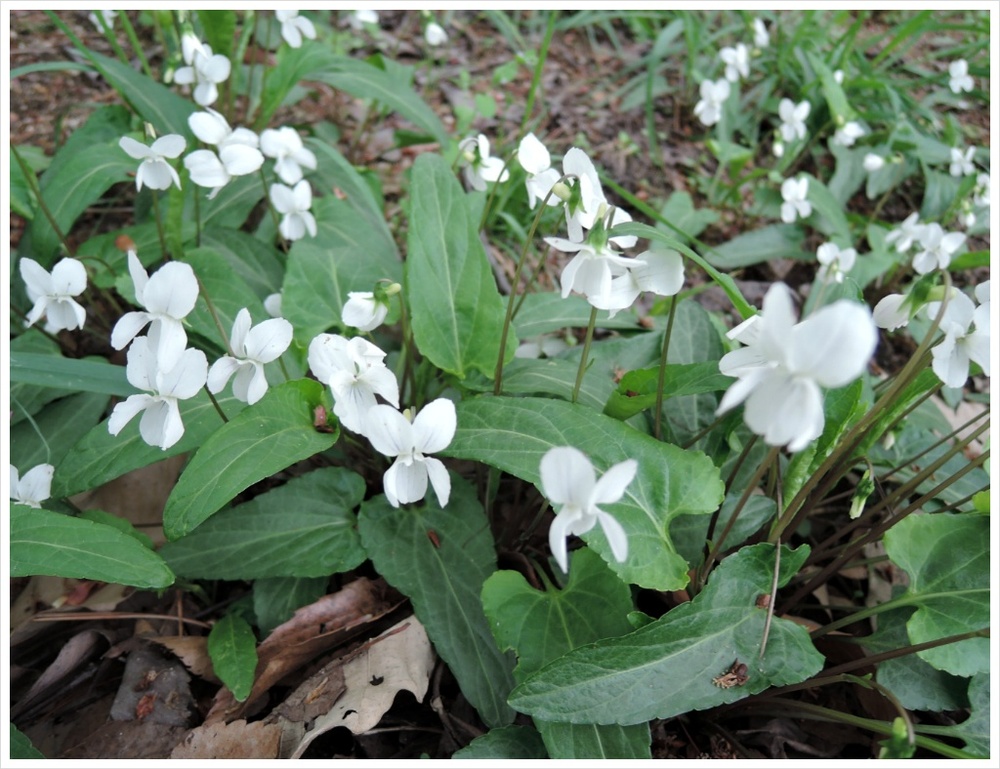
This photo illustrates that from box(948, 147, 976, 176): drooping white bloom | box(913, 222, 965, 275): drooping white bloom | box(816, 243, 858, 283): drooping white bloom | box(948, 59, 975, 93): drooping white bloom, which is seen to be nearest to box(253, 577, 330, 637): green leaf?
box(816, 243, 858, 283): drooping white bloom

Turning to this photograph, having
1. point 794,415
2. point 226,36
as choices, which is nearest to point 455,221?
point 794,415

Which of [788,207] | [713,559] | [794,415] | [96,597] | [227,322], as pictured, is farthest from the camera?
[788,207]

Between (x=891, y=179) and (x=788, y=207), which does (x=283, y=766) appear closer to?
(x=788, y=207)

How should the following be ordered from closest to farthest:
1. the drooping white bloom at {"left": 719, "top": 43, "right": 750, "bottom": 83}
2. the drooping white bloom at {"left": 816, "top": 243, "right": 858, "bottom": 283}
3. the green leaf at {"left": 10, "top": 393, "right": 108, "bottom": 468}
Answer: the green leaf at {"left": 10, "top": 393, "right": 108, "bottom": 468} < the drooping white bloom at {"left": 816, "top": 243, "right": 858, "bottom": 283} < the drooping white bloom at {"left": 719, "top": 43, "right": 750, "bottom": 83}

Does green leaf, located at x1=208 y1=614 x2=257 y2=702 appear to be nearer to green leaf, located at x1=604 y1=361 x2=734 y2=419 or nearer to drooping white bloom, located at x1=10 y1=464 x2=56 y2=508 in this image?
drooping white bloom, located at x1=10 y1=464 x2=56 y2=508

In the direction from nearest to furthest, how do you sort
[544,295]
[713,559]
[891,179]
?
[713,559] < [544,295] < [891,179]

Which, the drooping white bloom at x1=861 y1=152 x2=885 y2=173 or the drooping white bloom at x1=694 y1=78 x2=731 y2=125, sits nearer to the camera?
the drooping white bloom at x1=861 y1=152 x2=885 y2=173

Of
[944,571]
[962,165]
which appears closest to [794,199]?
[962,165]
